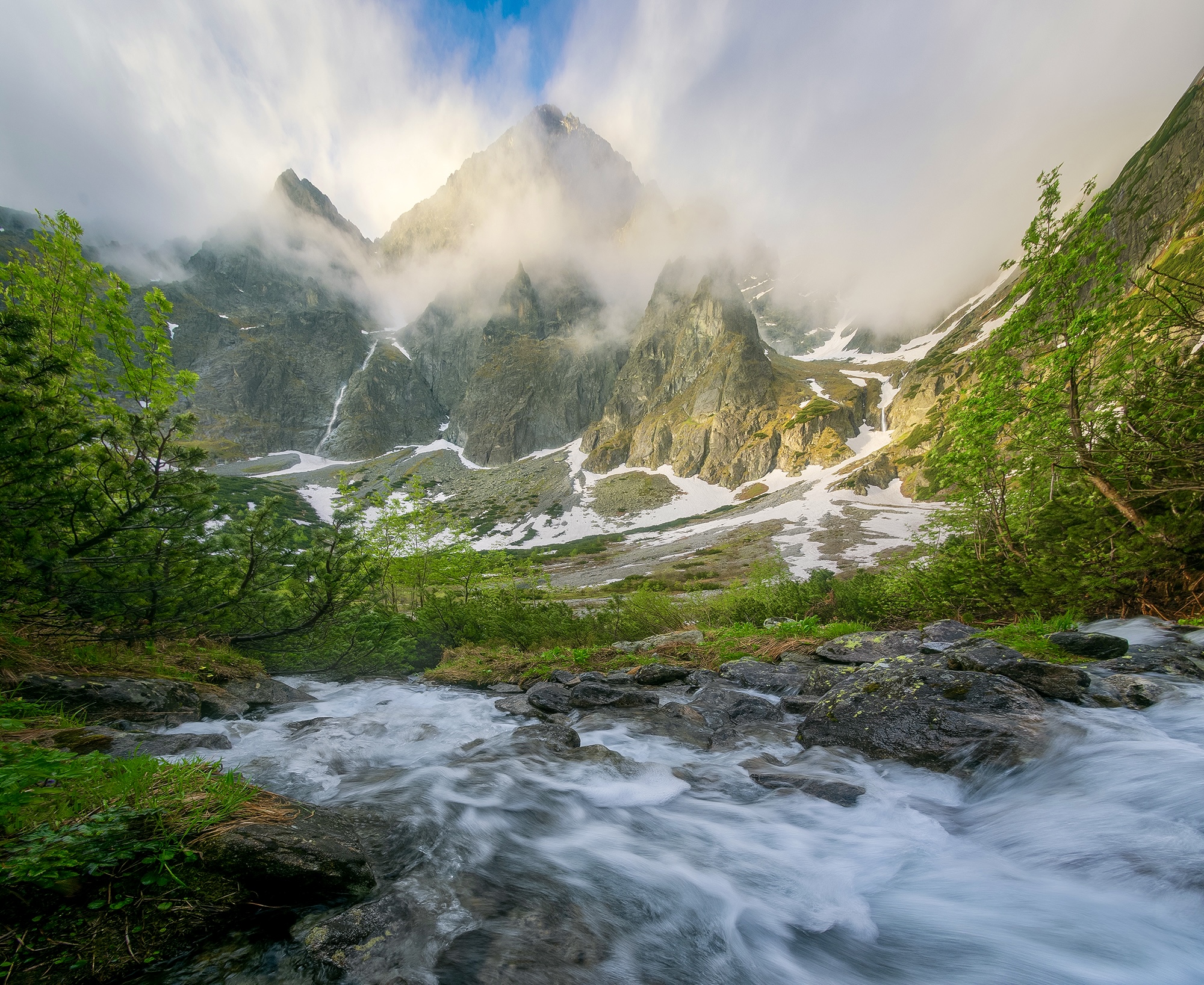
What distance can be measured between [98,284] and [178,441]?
248cm

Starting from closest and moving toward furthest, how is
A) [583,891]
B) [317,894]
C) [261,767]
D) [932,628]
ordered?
[317,894], [583,891], [261,767], [932,628]

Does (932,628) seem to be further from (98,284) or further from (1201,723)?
(98,284)

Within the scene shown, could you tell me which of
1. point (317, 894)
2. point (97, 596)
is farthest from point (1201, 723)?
point (97, 596)

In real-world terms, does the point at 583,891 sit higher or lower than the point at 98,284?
lower

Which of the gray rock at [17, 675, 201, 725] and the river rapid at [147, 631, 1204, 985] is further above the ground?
the gray rock at [17, 675, 201, 725]

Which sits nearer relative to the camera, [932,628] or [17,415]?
[17,415]

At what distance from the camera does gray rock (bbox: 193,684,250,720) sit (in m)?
7.23

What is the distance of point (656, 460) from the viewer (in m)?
156

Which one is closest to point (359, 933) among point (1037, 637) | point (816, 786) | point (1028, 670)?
point (816, 786)

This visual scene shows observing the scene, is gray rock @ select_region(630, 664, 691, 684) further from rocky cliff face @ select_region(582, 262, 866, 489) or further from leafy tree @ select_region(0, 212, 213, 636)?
rocky cliff face @ select_region(582, 262, 866, 489)

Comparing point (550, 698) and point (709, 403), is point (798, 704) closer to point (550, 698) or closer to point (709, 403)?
point (550, 698)

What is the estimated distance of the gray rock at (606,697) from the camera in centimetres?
824

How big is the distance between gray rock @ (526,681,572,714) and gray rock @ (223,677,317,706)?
187 inches

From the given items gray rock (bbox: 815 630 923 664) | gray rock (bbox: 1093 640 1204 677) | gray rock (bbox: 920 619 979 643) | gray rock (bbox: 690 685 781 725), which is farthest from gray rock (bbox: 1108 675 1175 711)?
gray rock (bbox: 690 685 781 725)
